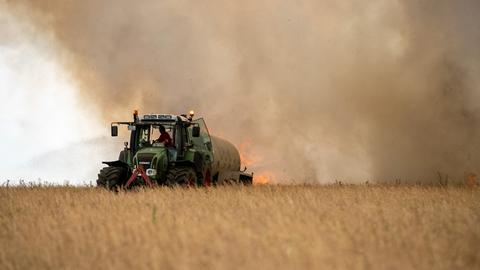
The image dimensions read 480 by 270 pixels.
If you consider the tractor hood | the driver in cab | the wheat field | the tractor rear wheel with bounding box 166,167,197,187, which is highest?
the driver in cab

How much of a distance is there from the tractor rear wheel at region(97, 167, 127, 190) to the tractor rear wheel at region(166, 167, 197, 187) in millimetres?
1489

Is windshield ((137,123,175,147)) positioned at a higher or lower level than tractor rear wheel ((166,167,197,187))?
higher

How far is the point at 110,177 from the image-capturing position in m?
22.2

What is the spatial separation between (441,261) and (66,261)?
13.8 ft

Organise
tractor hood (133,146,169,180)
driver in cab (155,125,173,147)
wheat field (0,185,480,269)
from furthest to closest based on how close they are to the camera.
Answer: driver in cab (155,125,173,147)
tractor hood (133,146,169,180)
wheat field (0,185,480,269)

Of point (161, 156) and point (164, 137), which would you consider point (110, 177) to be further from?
point (164, 137)

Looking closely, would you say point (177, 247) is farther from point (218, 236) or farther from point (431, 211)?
point (431, 211)

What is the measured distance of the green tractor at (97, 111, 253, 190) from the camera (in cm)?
2184

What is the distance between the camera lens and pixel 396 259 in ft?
28.9

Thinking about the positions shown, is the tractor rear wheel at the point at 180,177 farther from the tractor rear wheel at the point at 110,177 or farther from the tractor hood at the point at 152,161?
the tractor rear wheel at the point at 110,177

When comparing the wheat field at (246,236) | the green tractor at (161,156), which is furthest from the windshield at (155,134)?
the wheat field at (246,236)

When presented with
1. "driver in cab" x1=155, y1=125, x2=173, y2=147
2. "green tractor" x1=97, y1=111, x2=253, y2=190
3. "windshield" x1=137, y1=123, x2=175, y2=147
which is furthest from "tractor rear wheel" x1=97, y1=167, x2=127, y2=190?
"driver in cab" x1=155, y1=125, x2=173, y2=147

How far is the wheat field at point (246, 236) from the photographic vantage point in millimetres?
8664

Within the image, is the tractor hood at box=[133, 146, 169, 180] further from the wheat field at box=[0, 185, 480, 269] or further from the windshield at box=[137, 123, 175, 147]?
the wheat field at box=[0, 185, 480, 269]
